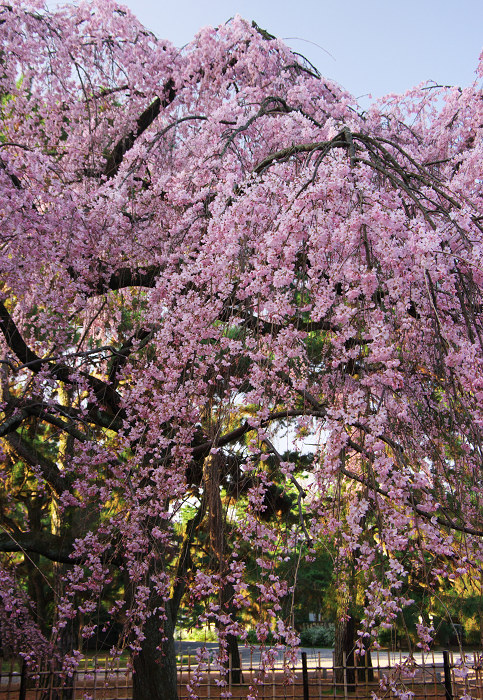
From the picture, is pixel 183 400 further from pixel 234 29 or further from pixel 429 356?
pixel 234 29


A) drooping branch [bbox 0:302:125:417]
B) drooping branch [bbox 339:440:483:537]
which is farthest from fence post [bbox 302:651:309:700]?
drooping branch [bbox 339:440:483:537]

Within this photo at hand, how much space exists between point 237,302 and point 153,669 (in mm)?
3809

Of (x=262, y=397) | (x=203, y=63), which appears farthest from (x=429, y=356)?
(x=203, y=63)

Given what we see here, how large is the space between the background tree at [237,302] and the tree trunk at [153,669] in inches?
1.0

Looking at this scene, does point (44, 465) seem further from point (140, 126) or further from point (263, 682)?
point (263, 682)

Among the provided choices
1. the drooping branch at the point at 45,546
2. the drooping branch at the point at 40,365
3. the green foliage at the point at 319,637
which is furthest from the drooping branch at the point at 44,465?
the green foliage at the point at 319,637

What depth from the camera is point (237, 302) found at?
13.2 feet

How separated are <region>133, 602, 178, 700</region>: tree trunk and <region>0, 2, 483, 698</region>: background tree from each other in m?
0.02

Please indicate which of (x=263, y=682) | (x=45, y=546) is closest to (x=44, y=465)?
(x=45, y=546)

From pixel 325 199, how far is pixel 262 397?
1.01 m

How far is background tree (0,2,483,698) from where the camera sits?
259cm

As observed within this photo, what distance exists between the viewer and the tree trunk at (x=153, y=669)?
18.2ft

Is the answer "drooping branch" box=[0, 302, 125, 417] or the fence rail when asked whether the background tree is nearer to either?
"drooping branch" box=[0, 302, 125, 417]

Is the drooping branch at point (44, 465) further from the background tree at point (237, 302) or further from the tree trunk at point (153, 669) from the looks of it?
the tree trunk at point (153, 669)
